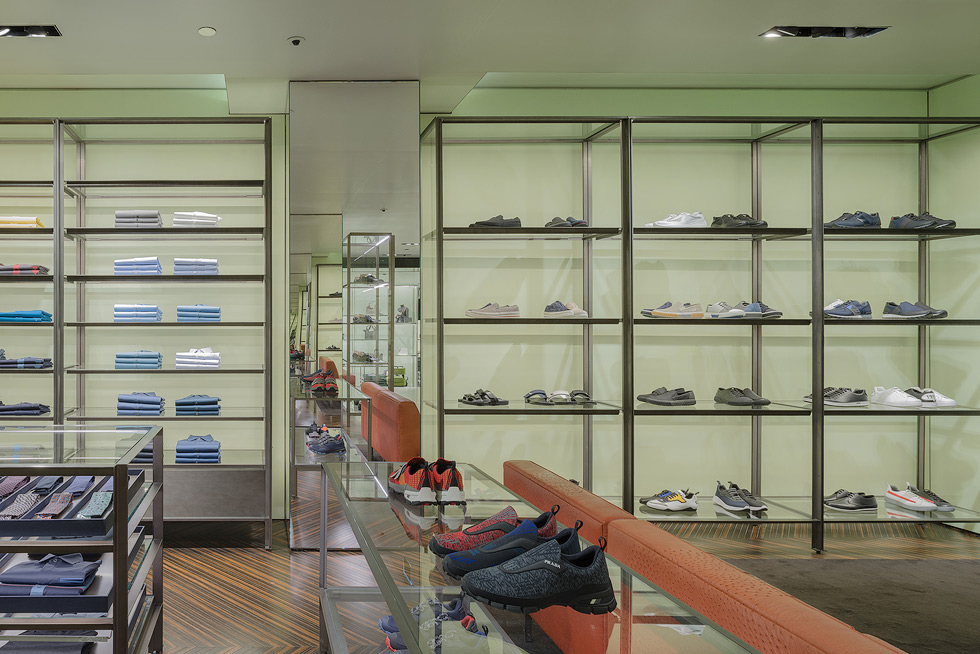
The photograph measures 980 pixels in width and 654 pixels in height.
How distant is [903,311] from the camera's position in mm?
4777

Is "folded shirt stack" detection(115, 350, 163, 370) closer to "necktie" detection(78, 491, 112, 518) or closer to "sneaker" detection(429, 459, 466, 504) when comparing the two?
"necktie" detection(78, 491, 112, 518)

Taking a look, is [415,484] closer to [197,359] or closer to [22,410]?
[197,359]

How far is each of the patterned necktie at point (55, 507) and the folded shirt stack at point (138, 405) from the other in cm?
254

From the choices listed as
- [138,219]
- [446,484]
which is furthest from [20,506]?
[138,219]

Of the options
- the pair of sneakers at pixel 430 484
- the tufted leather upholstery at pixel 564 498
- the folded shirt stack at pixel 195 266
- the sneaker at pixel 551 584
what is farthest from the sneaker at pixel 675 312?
the sneaker at pixel 551 584

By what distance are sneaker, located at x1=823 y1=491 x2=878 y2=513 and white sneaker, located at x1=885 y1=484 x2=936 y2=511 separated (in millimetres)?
145

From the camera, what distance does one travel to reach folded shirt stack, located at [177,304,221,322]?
496 centimetres

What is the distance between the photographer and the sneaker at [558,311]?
15.7ft

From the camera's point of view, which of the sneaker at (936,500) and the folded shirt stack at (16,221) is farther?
the folded shirt stack at (16,221)

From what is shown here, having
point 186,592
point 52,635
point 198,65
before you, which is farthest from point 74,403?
point 52,635

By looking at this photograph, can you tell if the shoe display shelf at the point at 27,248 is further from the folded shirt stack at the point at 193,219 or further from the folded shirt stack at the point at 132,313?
the folded shirt stack at the point at 193,219

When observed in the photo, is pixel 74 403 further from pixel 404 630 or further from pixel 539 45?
pixel 404 630

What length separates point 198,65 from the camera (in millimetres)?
4316

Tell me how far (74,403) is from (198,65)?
2783 millimetres
